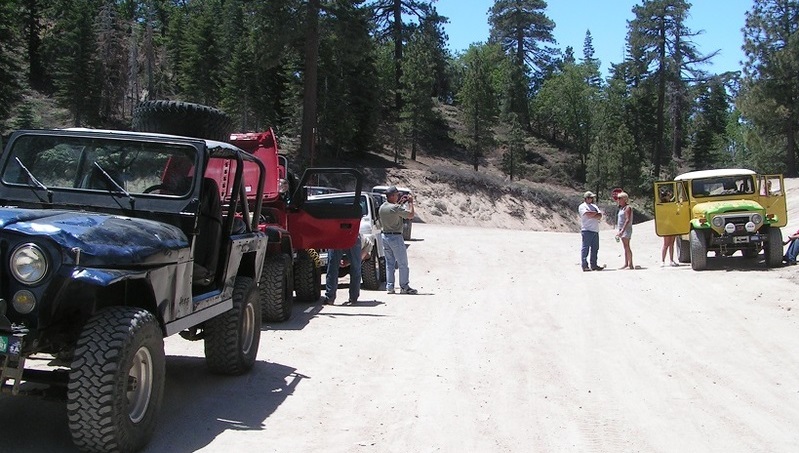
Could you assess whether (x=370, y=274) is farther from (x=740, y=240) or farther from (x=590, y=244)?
(x=740, y=240)

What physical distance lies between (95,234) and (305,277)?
7.91m

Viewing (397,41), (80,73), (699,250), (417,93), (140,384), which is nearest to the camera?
(140,384)

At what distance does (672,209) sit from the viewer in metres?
17.3

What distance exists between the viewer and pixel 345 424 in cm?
584

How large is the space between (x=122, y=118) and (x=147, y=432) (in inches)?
2186

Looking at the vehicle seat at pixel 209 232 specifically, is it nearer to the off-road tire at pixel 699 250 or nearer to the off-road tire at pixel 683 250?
the off-road tire at pixel 699 250

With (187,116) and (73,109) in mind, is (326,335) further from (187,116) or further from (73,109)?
(73,109)

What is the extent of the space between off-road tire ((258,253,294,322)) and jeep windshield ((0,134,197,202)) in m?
3.90

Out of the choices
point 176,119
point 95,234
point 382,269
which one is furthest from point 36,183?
point 382,269

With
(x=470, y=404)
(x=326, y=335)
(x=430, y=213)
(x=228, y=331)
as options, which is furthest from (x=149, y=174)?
(x=430, y=213)

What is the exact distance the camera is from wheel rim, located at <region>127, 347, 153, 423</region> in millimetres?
4766

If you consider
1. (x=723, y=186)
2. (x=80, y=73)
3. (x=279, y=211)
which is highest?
(x=80, y=73)

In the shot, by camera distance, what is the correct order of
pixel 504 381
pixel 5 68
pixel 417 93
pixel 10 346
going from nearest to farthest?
pixel 10 346 → pixel 504 381 → pixel 5 68 → pixel 417 93

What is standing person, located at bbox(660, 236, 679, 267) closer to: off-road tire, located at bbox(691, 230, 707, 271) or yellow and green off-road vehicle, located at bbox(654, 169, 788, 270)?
yellow and green off-road vehicle, located at bbox(654, 169, 788, 270)
